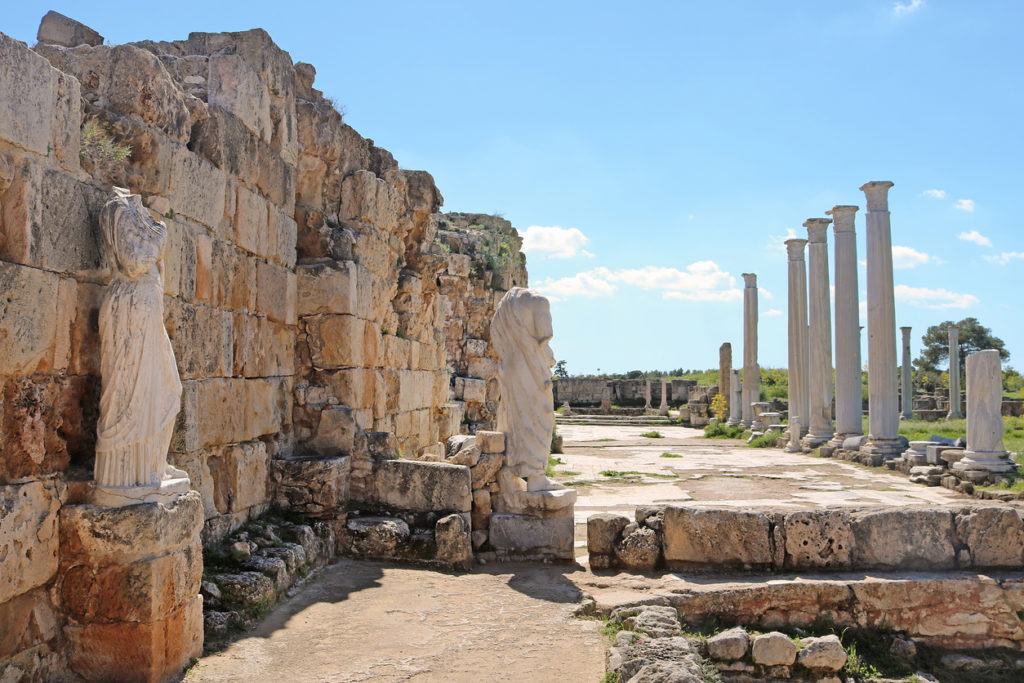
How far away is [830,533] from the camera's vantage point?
257 inches

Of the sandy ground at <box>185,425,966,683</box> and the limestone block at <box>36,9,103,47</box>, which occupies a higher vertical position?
the limestone block at <box>36,9,103,47</box>

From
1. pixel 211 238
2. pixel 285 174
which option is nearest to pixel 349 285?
pixel 285 174

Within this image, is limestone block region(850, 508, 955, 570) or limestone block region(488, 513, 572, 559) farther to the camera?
limestone block region(488, 513, 572, 559)

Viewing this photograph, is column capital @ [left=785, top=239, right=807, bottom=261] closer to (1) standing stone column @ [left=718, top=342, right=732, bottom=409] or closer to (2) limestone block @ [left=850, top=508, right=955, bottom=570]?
(1) standing stone column @ [left=718, top=342, right=732, bottom=409]

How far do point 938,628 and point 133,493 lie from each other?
5.94 m

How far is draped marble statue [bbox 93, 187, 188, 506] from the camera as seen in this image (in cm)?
412

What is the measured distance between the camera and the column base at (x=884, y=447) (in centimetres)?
1596

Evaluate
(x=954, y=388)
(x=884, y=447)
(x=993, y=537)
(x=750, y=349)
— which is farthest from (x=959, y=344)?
(x=993, y=537)

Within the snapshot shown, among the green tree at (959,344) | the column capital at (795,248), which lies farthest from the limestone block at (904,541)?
the green tree at (959,344)

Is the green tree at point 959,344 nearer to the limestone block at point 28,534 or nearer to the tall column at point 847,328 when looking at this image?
the tall column at point 847,328

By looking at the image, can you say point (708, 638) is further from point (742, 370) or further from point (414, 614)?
point (742, 370)

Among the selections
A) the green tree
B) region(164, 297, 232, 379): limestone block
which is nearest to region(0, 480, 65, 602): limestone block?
region(164, 297, 232, 379): limestone block

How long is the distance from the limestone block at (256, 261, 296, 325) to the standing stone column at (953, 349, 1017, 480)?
10.8 metres

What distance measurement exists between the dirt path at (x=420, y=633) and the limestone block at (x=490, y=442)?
1.13 meters
